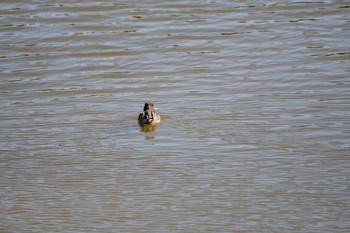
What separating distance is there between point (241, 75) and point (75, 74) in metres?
2.53

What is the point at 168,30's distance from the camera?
519 inches

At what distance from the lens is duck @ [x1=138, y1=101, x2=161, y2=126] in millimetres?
9195

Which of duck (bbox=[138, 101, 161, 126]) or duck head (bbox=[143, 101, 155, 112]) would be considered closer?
duck (bbox=[138, 101, 161, 126])

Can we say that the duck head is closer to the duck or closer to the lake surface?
the duck

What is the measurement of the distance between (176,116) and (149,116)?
52 centimetres

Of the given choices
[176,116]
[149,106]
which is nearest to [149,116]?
[149,106]

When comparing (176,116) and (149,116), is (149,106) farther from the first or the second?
(176,116)

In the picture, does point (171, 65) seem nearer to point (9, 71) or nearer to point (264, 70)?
point (264, 70)

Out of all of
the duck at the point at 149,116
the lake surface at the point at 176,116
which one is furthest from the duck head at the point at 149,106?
the lake surface at the point at 176,116

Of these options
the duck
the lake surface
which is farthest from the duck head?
the lake surface

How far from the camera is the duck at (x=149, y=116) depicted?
920 cm

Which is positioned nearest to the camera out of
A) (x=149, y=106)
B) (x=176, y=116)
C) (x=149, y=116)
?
(x=149, y=116)

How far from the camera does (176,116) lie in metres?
9.57

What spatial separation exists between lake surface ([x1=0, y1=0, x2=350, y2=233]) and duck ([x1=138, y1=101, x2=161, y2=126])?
13 cm
